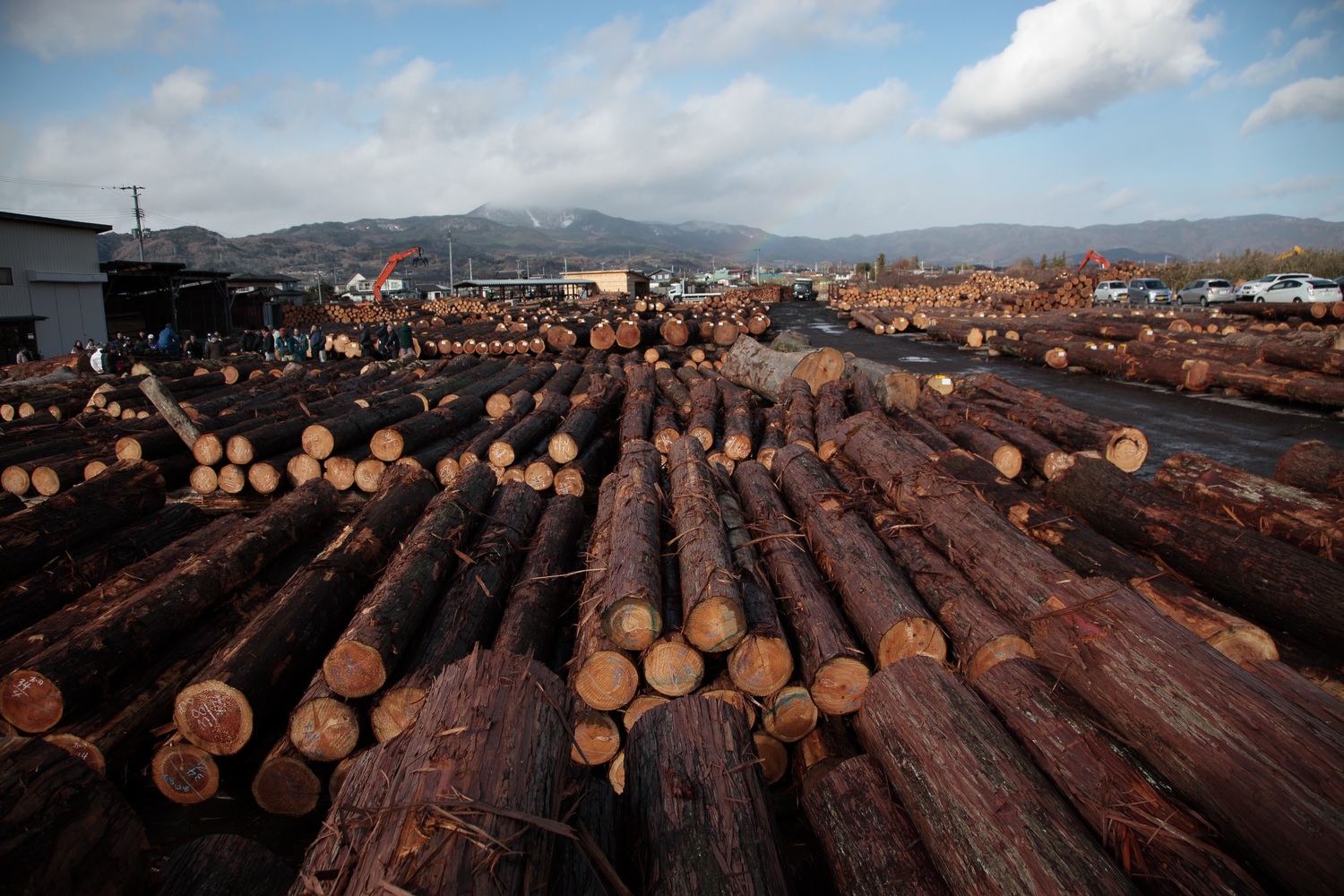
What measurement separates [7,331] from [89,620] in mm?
27964

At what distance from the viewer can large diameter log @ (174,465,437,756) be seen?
3541mm

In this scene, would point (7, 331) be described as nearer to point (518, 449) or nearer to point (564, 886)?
point (518, 449)

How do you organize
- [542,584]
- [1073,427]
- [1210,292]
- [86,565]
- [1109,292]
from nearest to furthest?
[542,584]
[86,565]
[1073,427]
[1210,292]
[1109,292]

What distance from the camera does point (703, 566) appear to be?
13.3ft

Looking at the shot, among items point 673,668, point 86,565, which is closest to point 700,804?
point 673,668

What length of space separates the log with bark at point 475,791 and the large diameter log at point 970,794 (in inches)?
57.0

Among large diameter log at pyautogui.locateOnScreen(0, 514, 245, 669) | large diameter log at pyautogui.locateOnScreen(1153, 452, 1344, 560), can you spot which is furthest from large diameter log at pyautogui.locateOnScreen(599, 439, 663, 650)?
large diameter log at pyautogui.locateOnScreen(1153, 452, 1344, 560)

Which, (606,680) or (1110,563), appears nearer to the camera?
(606,680)

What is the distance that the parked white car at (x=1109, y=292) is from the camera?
29984 millimetres

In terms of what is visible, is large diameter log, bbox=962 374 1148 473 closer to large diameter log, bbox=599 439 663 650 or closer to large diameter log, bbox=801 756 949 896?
large diameter log, bbox=599 439 663 650

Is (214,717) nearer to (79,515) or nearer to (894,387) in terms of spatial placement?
(79,515)

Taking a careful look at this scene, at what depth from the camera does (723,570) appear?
12.8ft

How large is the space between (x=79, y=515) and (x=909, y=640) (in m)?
7.38

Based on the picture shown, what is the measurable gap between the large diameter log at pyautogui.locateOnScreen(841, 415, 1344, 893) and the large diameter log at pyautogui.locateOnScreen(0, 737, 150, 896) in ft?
12.6
